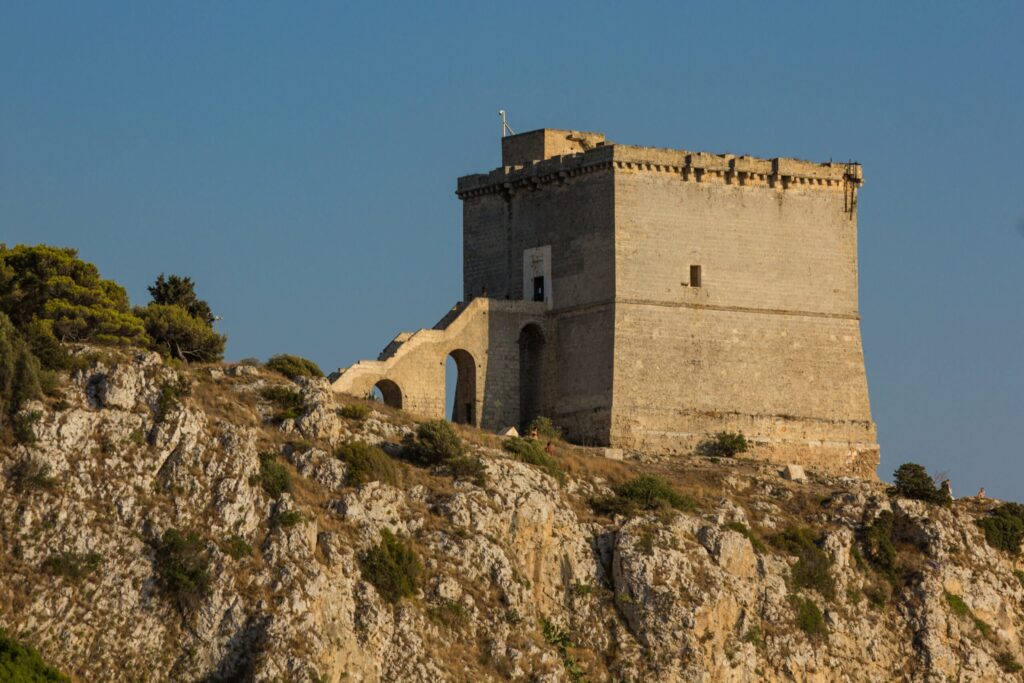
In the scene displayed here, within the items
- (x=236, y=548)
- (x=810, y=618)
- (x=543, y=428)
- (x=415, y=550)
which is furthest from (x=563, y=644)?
(x=543, y=428)

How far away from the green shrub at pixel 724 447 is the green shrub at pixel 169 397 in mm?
16224

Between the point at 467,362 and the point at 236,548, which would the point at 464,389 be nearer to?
the point at 467,362

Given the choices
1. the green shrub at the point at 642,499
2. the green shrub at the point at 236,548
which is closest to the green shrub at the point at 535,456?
the green shrub at the point at 642,499

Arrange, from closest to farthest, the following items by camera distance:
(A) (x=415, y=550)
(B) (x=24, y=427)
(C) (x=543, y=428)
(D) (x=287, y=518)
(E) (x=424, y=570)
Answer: (B) (x=24, y=427)
(D) (x=287, y=518)
(E) (x=424, y=570)
(A) (x=415, y=550)
(C) (x=543, y=428)

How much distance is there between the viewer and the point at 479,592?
53.5m

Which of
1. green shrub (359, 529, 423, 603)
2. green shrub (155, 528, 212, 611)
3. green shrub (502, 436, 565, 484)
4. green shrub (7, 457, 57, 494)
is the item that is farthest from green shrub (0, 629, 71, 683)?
green shrub (502, 436, 565, 484)

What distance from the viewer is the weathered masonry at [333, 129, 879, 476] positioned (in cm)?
6519

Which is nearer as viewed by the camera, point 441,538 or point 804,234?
point 441,538

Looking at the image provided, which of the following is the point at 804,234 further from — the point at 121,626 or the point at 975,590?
the point at 121,626

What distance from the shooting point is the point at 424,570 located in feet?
174

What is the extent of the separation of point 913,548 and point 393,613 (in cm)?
1523

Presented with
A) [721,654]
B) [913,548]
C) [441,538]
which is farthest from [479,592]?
[913,548]

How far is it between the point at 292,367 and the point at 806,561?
12.8 metres

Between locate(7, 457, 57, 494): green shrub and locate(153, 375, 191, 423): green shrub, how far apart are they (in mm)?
3105
